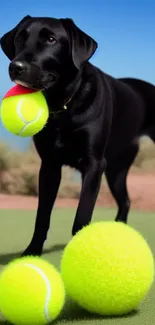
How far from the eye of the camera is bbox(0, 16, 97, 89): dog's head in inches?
107

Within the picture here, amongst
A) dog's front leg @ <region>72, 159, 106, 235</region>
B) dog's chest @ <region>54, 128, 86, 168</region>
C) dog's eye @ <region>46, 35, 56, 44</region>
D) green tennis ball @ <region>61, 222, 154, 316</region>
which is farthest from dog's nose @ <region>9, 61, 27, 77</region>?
green tennis ball @ <region>61, 222, 154, 316</region>

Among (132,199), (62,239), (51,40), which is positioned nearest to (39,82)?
(51,40)

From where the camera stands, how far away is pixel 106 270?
6.56ft

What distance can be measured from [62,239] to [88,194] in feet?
3.63

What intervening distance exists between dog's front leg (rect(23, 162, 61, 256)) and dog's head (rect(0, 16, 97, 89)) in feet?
1.76

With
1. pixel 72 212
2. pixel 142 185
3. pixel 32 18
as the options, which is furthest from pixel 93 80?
pixel 142 185

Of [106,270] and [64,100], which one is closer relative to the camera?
[106,270]

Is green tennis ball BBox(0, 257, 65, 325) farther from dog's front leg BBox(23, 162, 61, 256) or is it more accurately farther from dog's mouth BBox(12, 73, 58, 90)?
dog's front leg BBox(23, 162, 61, 256)

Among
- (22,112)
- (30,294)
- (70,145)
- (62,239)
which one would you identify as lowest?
(62,239)

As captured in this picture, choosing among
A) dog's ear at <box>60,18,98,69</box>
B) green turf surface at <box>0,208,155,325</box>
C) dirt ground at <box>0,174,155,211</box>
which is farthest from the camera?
dirt ground at <box>0,174,155,211</box>

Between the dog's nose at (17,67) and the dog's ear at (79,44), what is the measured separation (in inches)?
12.6

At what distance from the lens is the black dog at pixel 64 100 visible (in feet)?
9.29

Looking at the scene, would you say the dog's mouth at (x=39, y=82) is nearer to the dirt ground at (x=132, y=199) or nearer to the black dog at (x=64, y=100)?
the black dog at (x=64, y=100)

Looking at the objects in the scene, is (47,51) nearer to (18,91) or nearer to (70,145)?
(18,91)
